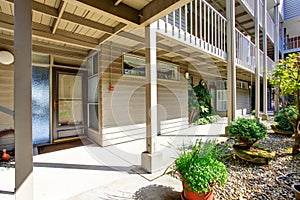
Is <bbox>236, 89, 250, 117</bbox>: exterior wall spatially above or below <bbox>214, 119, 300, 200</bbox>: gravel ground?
above

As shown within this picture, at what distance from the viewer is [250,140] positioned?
9.86 ft

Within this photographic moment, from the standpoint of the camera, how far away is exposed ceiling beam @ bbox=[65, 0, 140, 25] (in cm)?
200

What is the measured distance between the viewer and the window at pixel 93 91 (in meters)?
4.35

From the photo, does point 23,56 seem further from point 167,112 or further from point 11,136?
point 167,112

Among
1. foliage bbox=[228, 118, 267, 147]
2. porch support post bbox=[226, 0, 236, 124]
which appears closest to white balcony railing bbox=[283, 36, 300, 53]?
porch support post bbox=[226, 0, 236, 124]

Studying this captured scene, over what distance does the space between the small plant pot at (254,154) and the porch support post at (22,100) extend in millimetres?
3208

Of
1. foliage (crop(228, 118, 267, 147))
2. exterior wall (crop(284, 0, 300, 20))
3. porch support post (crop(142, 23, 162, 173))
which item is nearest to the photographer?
porch support post (crop(142, 23, 162, 173))

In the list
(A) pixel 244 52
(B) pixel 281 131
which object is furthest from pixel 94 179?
(A) pixel 244 52

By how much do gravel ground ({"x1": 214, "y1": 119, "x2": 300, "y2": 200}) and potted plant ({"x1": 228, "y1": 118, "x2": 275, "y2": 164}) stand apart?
0.45ft

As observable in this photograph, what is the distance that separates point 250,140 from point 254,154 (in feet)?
0.82

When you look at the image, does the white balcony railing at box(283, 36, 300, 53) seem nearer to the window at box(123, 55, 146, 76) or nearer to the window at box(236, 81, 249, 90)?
the window at box(236, 81, 249, 90)

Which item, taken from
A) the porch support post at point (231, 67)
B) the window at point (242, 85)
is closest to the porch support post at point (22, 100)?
the porch support post at point (231, 67)

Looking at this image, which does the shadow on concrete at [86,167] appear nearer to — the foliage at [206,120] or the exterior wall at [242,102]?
the foliage at [206,120]

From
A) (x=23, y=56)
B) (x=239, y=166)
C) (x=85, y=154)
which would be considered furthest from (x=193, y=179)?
(x=85, y=154)
